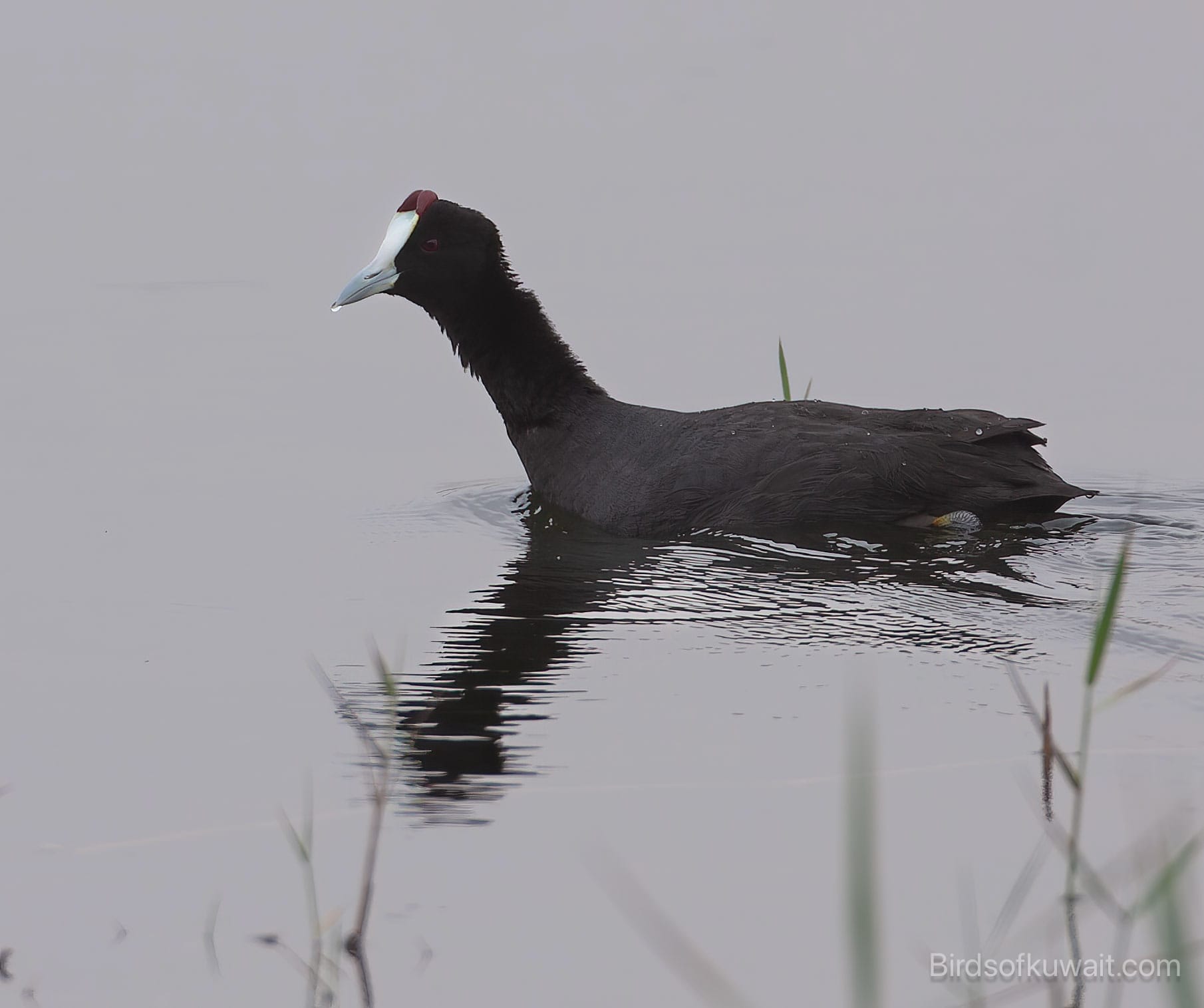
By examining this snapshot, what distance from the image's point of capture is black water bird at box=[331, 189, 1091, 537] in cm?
627

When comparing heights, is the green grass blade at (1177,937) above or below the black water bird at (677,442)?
below

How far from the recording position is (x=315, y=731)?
443cm

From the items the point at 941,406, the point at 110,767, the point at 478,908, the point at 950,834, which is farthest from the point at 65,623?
the point at 941,406

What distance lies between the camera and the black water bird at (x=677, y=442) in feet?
20.6

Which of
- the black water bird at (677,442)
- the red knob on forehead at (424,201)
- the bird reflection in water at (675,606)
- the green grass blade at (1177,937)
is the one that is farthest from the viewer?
the red knob on forehead at (424,201)

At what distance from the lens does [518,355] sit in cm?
705

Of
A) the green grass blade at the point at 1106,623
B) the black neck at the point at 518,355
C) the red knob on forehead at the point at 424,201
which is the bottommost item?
the green grass blade at the point at 1106,623

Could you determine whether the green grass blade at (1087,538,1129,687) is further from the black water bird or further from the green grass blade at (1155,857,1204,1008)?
the black water bird

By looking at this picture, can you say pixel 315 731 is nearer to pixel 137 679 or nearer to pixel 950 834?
pixel 137 679

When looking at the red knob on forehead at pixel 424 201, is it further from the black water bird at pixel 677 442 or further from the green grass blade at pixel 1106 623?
the green grass blade at pixel 1106 623

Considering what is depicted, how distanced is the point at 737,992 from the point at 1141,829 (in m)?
1.03

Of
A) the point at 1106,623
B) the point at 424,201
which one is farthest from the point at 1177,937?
the point at 424,201

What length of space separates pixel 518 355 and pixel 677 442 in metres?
0.92

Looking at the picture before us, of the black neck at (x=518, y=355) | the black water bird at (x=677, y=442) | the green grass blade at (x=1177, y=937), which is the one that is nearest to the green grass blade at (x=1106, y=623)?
the green grass blade at (x=1177, y=937)
